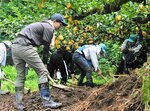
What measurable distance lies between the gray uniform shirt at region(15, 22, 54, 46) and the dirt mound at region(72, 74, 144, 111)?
51.3 inches

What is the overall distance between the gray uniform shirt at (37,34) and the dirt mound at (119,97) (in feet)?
4.28

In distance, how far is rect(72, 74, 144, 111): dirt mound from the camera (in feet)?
18.2

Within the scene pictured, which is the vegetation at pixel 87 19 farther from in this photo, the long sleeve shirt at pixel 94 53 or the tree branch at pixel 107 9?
the long sleeve shirt at pixel 94 53

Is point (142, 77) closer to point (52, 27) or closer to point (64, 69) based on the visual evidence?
point (52, 27)

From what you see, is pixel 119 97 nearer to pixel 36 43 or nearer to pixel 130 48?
pixel 36 43

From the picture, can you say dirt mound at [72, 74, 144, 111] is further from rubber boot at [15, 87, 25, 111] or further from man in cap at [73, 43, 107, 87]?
man in cap at [73, 43, 107, 87]

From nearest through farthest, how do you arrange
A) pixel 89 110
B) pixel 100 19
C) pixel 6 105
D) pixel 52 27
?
pixel 89 110, pixel 52 27, pixel 6 105, pixel 100 19

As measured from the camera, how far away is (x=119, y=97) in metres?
6.00

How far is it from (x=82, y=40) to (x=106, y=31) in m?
0.73

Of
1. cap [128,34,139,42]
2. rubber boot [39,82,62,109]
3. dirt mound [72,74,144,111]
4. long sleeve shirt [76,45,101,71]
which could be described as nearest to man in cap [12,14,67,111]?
rubber boot [39,82,62,109]

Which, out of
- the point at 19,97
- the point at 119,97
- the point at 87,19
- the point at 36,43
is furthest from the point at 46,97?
the point at 87,19

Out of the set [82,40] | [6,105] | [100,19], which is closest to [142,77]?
[6,105]

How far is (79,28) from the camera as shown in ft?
34.2

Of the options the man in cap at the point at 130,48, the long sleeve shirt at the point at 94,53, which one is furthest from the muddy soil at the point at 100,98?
the man in cap at the point at 130,48
